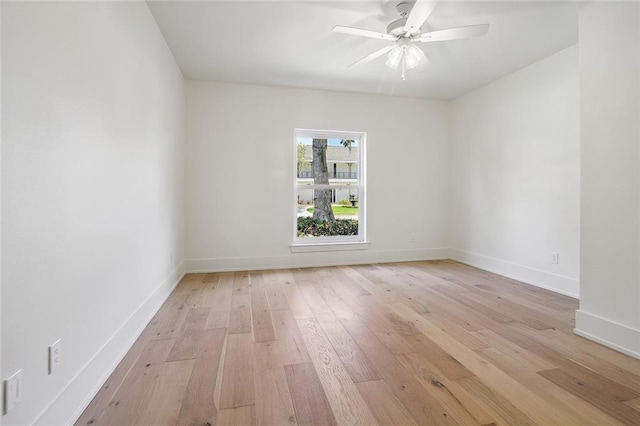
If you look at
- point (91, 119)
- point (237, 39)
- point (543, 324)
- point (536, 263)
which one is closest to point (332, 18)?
point (237, 39)

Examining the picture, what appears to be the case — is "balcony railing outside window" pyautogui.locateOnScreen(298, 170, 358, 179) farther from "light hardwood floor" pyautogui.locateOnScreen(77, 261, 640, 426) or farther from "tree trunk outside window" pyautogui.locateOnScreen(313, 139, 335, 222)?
"light hardwood floor" pyautogui.locateOnScreen(77, 261, 640, 426)

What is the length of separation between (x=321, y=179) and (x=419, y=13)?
2639mm

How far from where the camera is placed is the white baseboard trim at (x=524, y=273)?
2991 millimetres

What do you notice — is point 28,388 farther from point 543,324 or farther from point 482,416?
point 543,324

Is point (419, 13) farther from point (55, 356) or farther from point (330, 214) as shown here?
point (330, 214)


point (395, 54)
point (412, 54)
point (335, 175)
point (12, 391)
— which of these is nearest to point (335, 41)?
point (395, 54)

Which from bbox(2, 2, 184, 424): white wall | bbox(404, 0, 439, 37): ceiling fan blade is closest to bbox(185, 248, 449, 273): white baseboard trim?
bbox(2, 2, 184, 424): white wall

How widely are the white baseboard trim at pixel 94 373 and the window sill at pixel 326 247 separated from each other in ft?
6.80

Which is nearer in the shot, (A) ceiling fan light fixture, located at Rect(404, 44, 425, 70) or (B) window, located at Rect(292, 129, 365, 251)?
(A) ceiling fan light fixture, located at Rect(404, 44, 425, 70)

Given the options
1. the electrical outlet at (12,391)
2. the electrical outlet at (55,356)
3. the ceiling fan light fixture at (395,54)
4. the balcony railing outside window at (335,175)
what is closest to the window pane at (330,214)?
the balcony railing outside window at (335,175)

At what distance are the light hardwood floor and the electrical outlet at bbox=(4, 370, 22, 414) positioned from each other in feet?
1.39

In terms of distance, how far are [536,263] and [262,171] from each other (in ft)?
11.6

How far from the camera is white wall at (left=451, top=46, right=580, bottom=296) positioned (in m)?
3.00

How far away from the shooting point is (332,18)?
96.6 inches
